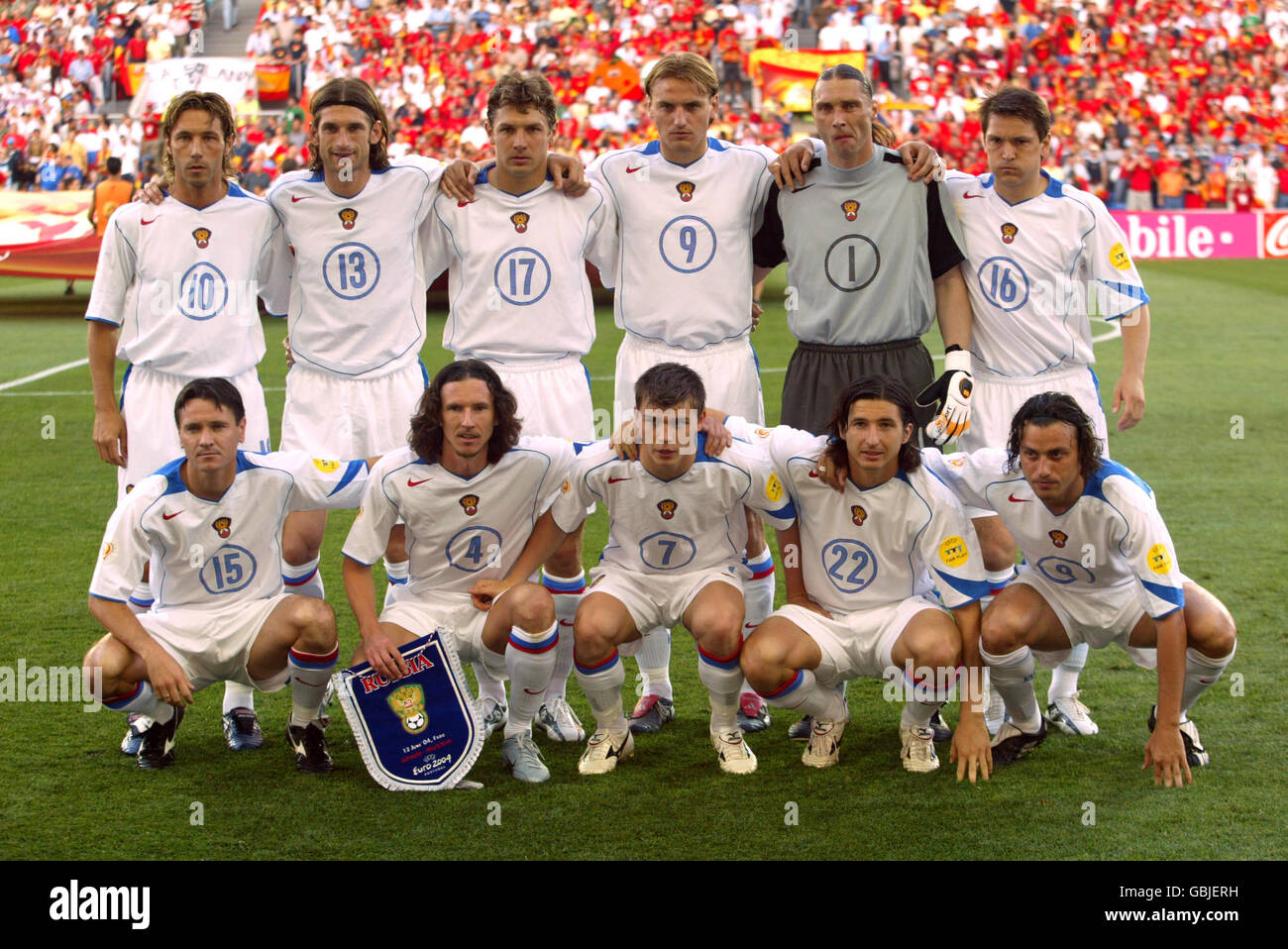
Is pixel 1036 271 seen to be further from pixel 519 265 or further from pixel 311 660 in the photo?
pixel 311 660

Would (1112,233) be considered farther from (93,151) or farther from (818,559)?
(93,151)

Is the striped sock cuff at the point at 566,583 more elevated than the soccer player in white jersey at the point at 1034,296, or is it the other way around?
the soccer player in white jersey at the point at 1034,296

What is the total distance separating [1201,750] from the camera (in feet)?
13.8

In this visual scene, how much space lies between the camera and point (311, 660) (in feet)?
13.9

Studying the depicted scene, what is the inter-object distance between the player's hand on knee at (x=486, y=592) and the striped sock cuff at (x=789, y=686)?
2.77ft

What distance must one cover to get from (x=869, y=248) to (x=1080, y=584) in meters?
1.25

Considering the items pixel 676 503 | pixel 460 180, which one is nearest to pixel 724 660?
pixel 676 503

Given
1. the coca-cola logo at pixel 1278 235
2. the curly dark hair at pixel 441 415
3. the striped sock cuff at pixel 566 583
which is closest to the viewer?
the curly dark hair at pixel 441 415

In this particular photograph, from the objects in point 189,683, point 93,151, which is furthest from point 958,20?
point 189,683

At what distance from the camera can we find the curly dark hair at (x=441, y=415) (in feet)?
14.1

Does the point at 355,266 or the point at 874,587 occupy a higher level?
the point at 355,266

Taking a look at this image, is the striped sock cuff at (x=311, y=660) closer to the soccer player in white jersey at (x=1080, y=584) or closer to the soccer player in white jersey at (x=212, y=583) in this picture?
the soccer player in white jersey at (x=212, y=583)

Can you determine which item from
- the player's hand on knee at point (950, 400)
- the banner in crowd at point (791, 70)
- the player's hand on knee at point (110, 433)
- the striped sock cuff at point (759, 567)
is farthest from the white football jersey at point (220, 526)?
the banner in crowd at point (791, 70)

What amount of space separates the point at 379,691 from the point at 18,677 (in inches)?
65.6
